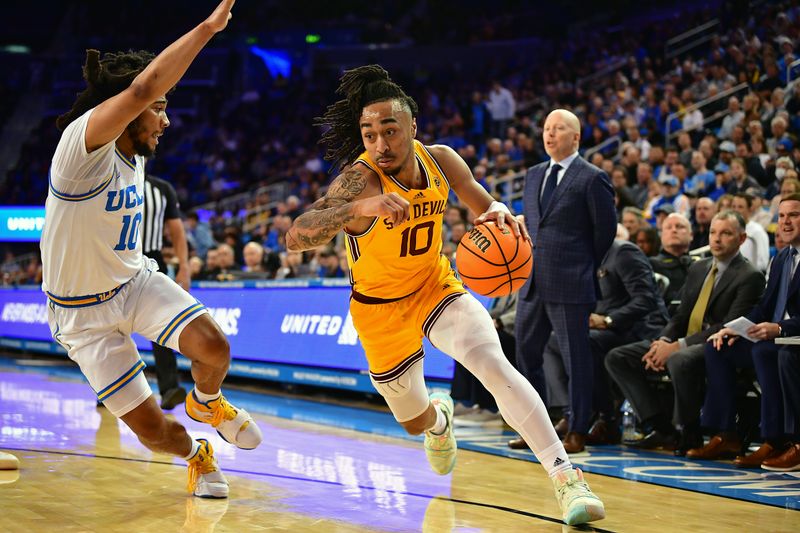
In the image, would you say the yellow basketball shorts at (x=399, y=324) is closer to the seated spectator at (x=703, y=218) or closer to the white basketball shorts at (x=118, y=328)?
the white basketball shorts at (x=118, y=328)

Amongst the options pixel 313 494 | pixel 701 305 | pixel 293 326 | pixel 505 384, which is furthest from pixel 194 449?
pixel 293 326

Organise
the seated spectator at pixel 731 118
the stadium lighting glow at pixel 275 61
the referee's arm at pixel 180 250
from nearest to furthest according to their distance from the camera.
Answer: the referee's arm at pixel 180 250, the seated spectator at pixel 731 118, the stadium lighting glow at pixel 275 61

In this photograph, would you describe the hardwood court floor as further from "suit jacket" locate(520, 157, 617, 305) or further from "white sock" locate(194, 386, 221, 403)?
"suit jacket" locate(520, 157, 617, 305)

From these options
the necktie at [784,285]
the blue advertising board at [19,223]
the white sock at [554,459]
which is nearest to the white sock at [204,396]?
the white sock at [554,459]

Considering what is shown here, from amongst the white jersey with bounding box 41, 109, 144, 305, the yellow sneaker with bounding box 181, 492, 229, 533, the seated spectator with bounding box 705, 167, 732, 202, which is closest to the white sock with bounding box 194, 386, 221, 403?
the yellow sneaker with bounding box 181, 492, 229, 533

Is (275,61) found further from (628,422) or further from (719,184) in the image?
(628,422)

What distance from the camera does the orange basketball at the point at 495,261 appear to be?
168 inches

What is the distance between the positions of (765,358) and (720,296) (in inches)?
29.7

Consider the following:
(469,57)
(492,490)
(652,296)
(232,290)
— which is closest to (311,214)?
(492,490)

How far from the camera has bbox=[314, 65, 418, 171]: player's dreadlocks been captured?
4.39 m

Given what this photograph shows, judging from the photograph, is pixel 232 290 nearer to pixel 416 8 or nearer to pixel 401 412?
pixel 401 412

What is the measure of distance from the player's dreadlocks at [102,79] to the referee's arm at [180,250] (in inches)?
98.3

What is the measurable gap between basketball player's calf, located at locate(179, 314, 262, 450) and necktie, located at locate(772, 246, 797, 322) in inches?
141

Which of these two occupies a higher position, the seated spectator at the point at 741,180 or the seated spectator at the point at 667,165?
the seated spectator at the point at 667,165
